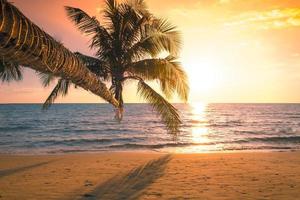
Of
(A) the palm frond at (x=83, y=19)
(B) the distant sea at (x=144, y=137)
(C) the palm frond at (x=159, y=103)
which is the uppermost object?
(A) the palm frond at (x=83, y=19)

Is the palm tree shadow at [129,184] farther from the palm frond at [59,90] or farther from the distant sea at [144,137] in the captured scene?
the palm frond at [59,90]

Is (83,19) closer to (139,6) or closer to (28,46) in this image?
(139,6)

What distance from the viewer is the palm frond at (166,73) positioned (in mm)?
11227

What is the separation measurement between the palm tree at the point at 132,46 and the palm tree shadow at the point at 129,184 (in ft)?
7.65

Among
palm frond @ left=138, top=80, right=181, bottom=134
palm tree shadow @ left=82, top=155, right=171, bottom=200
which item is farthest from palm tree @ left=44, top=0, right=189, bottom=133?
palm tree shadow @ left=82, top=155, right=171, bottom=200

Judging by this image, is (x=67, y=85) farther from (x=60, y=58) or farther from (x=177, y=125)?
(x=60, y=58)

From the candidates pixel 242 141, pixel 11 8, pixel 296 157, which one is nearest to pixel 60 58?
pixel 11 8

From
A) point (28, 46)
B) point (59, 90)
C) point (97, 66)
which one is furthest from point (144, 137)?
point (28, 46)

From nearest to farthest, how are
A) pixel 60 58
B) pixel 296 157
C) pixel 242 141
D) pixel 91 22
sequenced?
1. pixel 60 58
2. pixel 91 22
3. pixel 296 157
4. pixel 242 141

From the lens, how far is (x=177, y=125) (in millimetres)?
12977

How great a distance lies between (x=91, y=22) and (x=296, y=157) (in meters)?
12.2

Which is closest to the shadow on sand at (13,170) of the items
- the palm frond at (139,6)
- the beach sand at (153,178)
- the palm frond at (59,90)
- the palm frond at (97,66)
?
the beach sand at (153,178)

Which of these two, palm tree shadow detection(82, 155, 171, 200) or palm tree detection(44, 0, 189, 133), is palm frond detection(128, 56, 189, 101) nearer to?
palm tree detection(44, 0, 189, 133)

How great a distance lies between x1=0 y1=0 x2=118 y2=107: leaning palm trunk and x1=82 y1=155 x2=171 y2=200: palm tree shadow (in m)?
5.48
